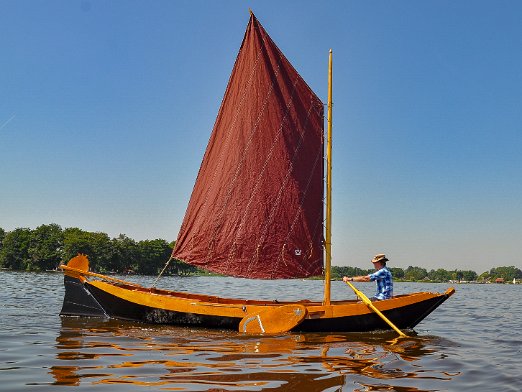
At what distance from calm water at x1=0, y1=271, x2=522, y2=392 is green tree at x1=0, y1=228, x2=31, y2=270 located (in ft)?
428

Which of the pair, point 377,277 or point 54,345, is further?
point 377,277

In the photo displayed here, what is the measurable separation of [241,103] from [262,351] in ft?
32.5

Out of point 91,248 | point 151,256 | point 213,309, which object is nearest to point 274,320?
point 213,309

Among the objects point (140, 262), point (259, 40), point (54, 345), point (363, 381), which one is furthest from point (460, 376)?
point (140, 262)

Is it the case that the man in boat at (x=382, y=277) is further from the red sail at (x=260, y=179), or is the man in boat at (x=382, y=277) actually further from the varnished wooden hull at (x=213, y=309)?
the red sail at (x=260, y=179)

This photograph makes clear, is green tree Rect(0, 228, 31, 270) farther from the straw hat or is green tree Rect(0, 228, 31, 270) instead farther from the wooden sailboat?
the straw hat

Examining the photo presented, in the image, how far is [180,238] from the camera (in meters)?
19.7

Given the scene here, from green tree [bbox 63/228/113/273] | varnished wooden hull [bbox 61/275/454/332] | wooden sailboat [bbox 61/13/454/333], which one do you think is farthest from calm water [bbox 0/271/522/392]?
green tree [bbox 63/228/113/273]

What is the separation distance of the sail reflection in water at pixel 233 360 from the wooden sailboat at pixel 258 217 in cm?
100

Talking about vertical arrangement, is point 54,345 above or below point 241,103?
below

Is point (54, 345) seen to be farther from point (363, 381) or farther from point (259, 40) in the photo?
point (259, 40)

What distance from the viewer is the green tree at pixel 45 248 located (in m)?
132

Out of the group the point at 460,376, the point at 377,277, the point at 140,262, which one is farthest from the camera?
the point at 140,262

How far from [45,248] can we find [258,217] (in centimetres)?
12983
